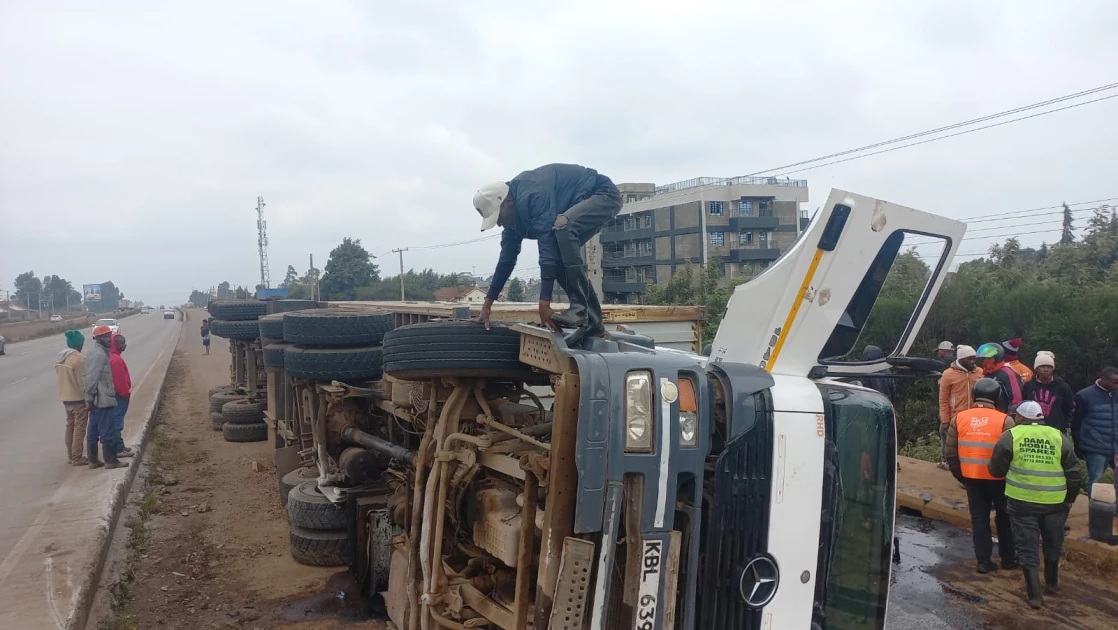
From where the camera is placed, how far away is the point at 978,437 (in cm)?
545

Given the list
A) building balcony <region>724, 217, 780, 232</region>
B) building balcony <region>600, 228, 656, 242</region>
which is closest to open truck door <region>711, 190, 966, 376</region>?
building balcony <region>724, 217, 780, 232</region>

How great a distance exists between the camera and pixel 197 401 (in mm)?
15281

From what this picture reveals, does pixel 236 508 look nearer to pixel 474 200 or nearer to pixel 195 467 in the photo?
pixel 195 467

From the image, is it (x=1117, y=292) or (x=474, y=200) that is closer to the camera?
(x=474, y=200)

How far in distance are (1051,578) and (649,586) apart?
4216mm

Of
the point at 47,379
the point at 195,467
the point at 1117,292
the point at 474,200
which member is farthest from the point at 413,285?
the point at 474,200

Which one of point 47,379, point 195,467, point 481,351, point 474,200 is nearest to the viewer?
point 481,351

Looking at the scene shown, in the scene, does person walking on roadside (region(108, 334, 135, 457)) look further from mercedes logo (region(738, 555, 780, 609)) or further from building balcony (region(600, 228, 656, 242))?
building balcony (region(600, 228, 656, 242))

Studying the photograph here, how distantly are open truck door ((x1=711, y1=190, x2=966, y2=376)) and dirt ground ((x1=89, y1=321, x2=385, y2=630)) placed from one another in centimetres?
320

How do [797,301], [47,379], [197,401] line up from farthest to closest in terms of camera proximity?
[47,379] → [197,401] → [797,301]

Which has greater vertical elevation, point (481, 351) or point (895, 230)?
point (895, 230)

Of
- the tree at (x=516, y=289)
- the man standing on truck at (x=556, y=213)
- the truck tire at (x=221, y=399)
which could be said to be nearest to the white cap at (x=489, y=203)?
the man standing on truck at (x=556, y=213)

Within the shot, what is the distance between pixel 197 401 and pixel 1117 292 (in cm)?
1651

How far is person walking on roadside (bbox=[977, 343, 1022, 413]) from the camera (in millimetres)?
6859
